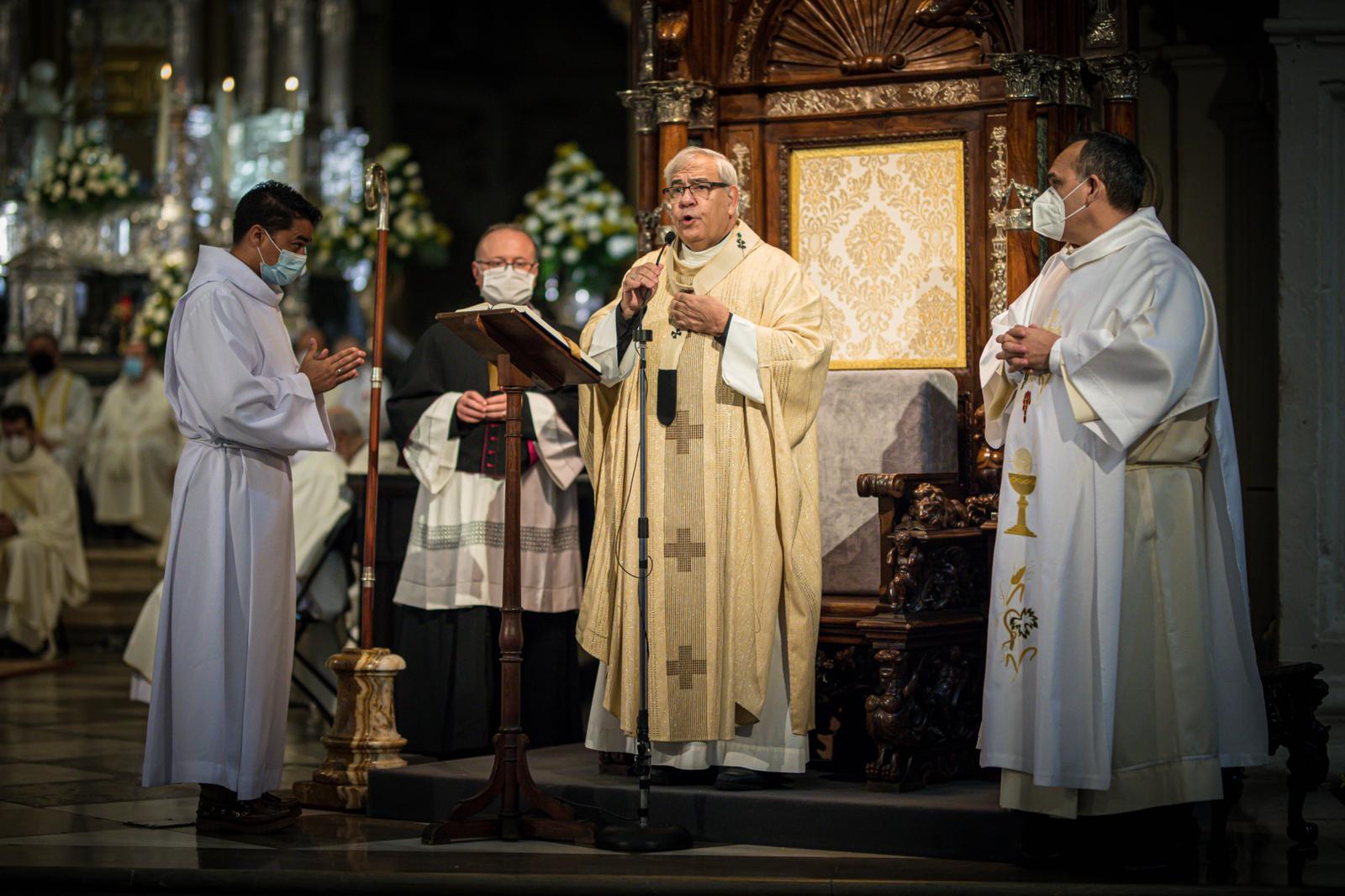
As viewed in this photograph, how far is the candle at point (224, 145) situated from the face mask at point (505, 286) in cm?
951

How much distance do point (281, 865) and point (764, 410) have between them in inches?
71.6

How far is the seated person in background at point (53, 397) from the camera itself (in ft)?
42.0

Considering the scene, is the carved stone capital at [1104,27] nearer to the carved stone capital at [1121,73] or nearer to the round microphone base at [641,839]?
the carved stone capital at [1121,73]

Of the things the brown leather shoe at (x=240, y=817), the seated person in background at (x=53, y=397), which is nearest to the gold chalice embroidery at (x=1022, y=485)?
the brown leather shoe at (x=240, y=817)

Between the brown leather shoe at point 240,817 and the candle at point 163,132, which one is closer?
the brown leather shoe at point 240,817

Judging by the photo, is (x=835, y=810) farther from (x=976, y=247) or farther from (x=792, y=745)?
(x=976, y=247)

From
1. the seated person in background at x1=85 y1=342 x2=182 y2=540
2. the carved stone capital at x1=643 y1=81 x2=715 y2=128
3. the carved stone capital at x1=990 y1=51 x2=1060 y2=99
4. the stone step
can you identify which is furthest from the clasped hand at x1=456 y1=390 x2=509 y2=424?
the seated person in background at x1=85 y1=342 x2=182 y2=540

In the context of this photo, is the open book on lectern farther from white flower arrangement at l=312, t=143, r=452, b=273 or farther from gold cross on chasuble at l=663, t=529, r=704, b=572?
white flower arrangement at l=312, t=143, r=452, b=273

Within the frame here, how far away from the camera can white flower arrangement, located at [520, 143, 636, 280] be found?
9.74m

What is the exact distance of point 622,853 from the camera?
14.6 ft

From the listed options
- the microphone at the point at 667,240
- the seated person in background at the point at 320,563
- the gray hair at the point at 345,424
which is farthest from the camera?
the gray hair at the point at 345,424

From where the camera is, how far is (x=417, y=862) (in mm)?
4363

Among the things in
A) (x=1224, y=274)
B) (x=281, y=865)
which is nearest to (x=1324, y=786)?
(x=1224, y=274)

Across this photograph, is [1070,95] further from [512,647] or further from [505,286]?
[512,647]
